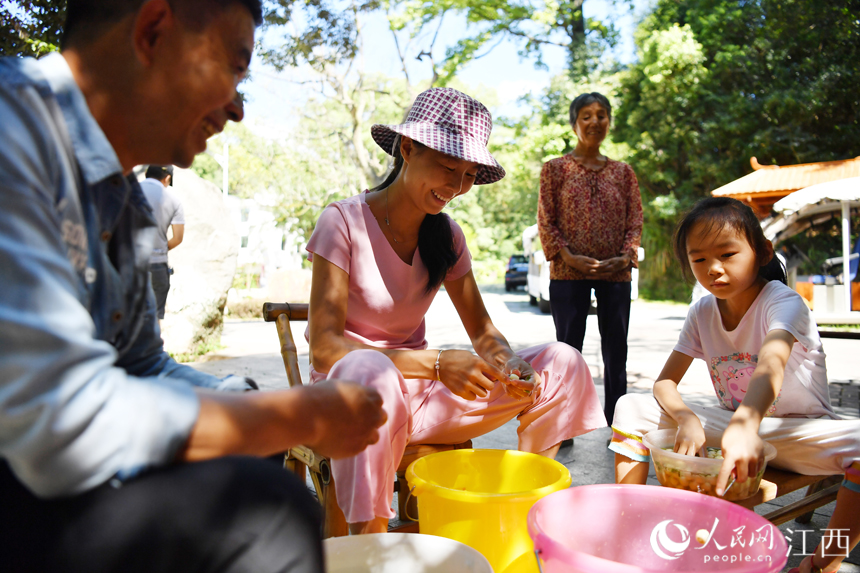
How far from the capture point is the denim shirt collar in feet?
2.54

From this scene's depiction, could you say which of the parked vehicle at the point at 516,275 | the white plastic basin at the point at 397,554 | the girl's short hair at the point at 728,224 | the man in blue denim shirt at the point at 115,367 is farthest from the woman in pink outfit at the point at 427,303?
the parked vehicle at the point at 516,275

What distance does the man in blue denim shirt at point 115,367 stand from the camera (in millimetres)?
655

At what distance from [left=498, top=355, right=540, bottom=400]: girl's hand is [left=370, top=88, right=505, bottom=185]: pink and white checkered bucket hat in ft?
2.16

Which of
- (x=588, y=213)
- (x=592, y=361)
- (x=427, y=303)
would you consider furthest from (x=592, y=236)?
(x=592, y=361)

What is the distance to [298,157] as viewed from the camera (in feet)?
65.0

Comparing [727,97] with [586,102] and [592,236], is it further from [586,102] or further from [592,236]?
[592,236]

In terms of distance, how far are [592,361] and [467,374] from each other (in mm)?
4600

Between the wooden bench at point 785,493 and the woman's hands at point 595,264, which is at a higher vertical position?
the woman's hands at point 595,264

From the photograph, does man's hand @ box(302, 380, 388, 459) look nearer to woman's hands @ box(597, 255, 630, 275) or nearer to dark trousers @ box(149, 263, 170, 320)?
woman's hands @ box(597, 255, 630, 275)

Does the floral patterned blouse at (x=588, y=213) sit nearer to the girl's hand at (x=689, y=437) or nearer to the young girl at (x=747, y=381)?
the young girl at (x=747, y=381)

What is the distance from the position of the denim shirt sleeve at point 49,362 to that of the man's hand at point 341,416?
22cm

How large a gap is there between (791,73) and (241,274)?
12844 millimetres

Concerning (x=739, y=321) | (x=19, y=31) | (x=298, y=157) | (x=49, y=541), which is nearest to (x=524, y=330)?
→ (x=739, y=321)

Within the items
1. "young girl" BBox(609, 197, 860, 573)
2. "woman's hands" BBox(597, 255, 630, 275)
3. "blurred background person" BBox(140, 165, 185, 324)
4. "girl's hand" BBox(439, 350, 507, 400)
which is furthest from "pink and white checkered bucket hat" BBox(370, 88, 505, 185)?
"blurred background person" BBox(140, 165, 185, 324)
